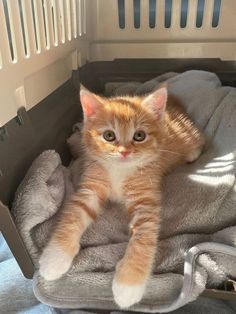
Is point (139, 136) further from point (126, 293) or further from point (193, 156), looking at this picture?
point (126, 293)

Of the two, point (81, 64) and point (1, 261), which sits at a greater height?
point (81, 64)

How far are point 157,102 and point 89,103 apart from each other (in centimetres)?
19

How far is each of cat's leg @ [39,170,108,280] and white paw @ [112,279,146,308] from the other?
0.40 ft

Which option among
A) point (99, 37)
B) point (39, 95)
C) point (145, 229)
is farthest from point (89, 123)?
point (99, 37)

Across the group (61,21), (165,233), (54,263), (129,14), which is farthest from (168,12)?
(54,263)

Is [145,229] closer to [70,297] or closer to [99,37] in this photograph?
[70,297]

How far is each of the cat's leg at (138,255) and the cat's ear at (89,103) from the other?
11.1 inches

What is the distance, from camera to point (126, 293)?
0.78m

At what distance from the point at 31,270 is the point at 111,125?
1.41ft

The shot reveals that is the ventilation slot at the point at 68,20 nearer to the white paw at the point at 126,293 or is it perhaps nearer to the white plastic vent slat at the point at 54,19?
the white plastic vent slat at the point at 54,19

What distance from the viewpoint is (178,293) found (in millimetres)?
806

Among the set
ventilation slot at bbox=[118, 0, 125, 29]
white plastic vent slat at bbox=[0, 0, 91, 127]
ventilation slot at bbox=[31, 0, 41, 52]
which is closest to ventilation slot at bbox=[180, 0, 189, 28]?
ventilation slot at bbox=[118, 0, 125, 29]

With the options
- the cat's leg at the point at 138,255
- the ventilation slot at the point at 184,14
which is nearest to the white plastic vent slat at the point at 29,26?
the cat's leg at the point at 138,255

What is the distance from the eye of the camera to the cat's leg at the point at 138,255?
0.79 metres
